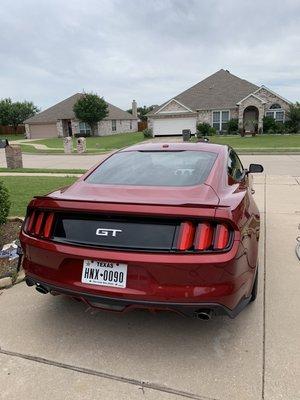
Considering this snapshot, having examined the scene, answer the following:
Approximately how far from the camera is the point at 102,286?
2.59m

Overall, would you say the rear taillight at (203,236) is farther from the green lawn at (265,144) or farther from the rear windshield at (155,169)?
the green lawn at (265,144)

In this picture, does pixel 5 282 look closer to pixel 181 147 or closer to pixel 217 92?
pixel 181 147

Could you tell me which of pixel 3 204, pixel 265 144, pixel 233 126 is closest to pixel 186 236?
pixel 3 204

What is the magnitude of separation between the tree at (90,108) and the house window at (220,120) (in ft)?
48.1

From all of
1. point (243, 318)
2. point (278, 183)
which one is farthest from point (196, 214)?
point (278, 183)

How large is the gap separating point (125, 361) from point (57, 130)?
49799 mm

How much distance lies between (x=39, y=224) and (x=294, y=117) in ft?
119

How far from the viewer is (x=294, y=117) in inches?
1378

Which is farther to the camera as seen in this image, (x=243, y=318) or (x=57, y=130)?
(x=57, y=130)

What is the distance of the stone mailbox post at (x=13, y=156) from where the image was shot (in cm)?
1447

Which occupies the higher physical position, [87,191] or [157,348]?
[87,191]

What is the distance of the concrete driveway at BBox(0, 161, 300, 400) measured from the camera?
239 cm

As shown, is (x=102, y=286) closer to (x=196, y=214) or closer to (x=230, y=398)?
(x=196, y=214)

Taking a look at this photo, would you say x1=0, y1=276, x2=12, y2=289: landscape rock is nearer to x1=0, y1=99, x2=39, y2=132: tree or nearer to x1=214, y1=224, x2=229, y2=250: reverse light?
x1=214, y1=224, x2=229, y2=250: reverse light
